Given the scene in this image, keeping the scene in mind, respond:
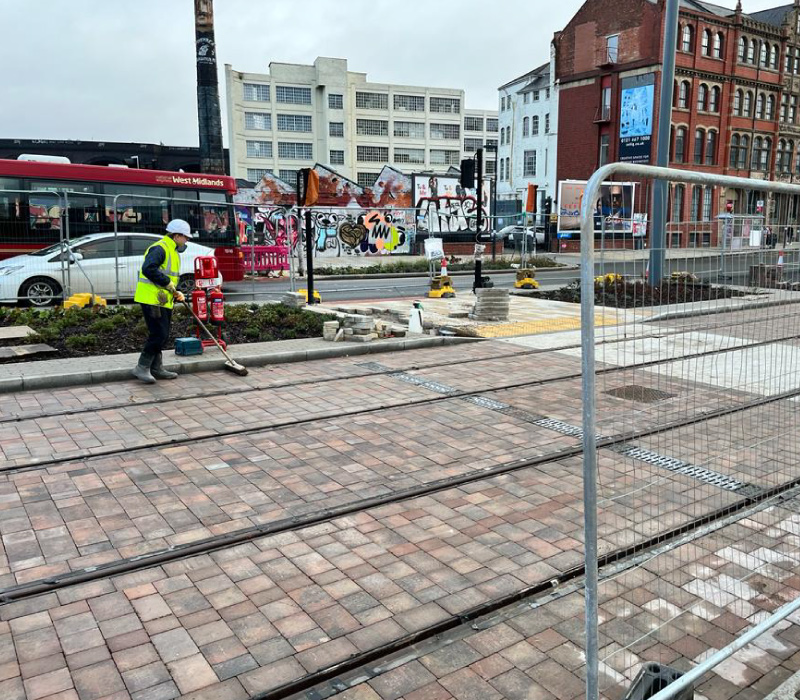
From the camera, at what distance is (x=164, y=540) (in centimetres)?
441

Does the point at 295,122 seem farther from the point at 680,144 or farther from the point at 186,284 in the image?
the point at 186,284

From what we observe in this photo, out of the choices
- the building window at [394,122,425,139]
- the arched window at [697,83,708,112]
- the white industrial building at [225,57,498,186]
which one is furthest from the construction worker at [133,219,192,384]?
the building window at [394,122,425,139]

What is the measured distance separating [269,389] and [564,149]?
51346mm

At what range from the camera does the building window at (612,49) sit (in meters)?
49.2

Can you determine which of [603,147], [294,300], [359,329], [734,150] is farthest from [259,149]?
[359,329]

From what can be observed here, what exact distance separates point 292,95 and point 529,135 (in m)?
30.3

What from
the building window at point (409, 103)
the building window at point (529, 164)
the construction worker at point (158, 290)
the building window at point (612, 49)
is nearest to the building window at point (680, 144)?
the building window at point (612, 49)

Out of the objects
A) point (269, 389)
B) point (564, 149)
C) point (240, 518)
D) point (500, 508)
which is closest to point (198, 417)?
point (269, 389)

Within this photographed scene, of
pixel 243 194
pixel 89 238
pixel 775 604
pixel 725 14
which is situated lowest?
pixel 775 604

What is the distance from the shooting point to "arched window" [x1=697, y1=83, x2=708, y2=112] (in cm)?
4839

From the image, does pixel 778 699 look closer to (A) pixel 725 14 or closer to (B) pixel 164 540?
(B) pixel 164 540

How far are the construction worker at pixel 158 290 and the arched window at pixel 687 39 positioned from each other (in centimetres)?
4789

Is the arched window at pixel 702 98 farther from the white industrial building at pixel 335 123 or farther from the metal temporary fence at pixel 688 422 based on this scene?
the metal temporary fence at pixel 688 422

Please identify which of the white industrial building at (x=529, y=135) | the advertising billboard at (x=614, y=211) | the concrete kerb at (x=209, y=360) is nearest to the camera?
the advertising billboard at (x=614, y=211)
